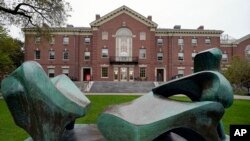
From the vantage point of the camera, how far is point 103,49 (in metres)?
48.7

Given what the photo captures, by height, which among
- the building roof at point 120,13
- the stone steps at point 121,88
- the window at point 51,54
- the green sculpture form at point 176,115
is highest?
the building roof at point 120,13

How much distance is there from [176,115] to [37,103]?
6.43 feet

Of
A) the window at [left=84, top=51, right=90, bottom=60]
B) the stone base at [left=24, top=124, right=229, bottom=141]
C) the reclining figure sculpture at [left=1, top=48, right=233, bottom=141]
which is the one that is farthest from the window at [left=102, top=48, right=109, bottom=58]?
the reclining figure sculpture at [left=1, top=48, right=233, bottom=141]

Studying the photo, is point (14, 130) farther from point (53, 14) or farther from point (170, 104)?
point (53, 14)

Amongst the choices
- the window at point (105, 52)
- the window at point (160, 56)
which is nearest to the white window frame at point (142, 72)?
the window at point (160, 56)

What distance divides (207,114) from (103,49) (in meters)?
44.5

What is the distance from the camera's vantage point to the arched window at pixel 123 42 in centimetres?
4853

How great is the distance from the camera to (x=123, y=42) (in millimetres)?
48531

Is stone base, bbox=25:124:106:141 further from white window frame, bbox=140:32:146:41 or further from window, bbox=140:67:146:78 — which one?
white window frame, bbox=140:32:146:41

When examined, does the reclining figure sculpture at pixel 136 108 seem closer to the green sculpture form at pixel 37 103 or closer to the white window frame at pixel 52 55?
the green sculpture form at pixel 37 103

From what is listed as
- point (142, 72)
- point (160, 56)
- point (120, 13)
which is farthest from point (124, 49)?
point (160, 56)

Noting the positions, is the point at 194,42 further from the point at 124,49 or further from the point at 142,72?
the point at 124,49

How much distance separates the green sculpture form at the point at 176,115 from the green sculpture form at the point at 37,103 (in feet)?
2.15

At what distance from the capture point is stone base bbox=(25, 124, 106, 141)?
5671 millimetres
